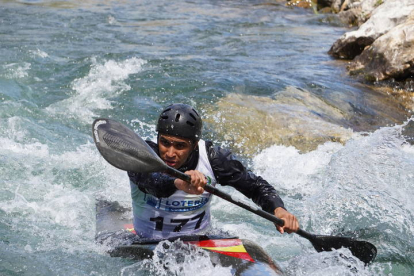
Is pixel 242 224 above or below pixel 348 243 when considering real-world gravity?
below

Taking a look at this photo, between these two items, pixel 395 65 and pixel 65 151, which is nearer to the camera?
pixel 65 151

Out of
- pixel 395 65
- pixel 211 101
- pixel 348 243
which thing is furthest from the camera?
pixel 395 65

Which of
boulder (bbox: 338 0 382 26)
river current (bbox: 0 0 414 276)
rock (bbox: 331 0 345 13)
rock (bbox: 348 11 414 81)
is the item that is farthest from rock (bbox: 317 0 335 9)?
rock (bbox: 348 11 414 81)

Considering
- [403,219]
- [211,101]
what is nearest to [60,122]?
[211,101]

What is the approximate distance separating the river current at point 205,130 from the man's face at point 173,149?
25.9 inches

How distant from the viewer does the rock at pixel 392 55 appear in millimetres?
9602

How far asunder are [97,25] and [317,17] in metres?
6.77

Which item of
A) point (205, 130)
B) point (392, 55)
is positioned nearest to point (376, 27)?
point (392, 55)

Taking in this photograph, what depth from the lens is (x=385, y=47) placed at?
32.5 feet

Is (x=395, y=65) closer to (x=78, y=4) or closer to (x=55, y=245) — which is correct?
(x=55, y=245)

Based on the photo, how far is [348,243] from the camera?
4.11 metres

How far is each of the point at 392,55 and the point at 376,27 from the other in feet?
4.99

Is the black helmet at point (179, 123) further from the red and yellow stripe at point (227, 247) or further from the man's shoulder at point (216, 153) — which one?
the red and yellow stripe at point (227, 247)

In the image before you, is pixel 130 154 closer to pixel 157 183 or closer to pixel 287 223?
pixel 157 183
